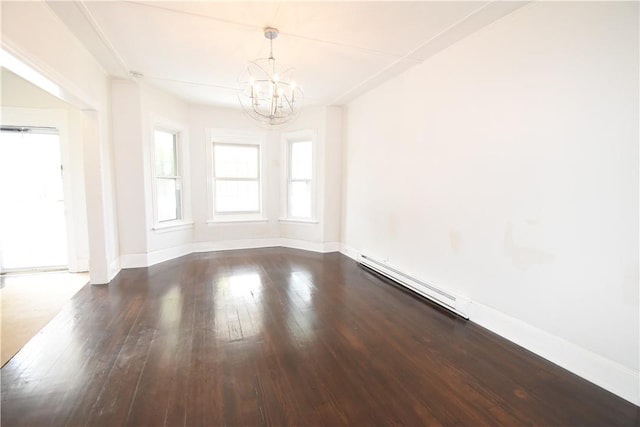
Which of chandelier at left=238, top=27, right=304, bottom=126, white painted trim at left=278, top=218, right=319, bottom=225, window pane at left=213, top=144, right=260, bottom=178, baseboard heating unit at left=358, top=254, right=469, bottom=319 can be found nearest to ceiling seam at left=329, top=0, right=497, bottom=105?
chandelier at left=238, top=27, right=304, bottom=126

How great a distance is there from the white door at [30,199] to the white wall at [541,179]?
503 cm

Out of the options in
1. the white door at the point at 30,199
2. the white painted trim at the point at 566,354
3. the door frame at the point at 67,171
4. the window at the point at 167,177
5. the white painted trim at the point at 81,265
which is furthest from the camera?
the window at the point at 167,177

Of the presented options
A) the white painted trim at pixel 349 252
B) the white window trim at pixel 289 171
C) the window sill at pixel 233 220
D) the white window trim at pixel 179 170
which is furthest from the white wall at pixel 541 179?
the white window trim at pixel 179 170

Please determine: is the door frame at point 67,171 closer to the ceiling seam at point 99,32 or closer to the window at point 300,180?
the ceiling seam at point 99,32

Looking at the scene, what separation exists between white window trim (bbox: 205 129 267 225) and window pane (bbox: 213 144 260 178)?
0.32ft

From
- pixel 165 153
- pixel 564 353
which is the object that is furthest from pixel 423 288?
pixel 165 153

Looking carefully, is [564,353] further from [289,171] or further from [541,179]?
[289,171]

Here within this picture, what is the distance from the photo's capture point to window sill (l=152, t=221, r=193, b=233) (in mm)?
4425

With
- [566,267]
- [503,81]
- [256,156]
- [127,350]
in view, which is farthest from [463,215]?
Answer: [256,156]

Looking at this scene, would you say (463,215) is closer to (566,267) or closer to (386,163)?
(566,267)

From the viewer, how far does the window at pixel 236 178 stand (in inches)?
214

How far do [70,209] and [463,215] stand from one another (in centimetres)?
513

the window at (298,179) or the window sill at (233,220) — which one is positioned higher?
the window at (298,179)

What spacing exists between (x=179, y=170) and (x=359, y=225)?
3266mm
